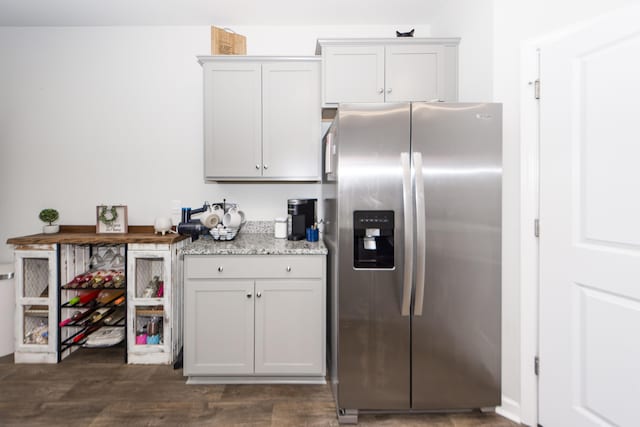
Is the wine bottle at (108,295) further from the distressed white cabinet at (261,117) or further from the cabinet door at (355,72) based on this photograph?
the cabinet door at (355,72)

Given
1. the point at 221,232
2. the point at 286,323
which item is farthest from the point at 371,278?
the point at 221,232

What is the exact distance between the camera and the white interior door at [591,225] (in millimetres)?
1342

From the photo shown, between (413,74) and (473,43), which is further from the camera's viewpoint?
(413,74)

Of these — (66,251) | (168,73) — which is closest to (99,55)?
(168,73)

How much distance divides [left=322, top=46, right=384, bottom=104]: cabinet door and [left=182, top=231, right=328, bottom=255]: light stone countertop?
1120mm

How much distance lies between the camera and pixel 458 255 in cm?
173

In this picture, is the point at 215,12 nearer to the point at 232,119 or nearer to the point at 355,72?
the point at 232,119

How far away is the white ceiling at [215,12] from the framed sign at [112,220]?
1.62 m

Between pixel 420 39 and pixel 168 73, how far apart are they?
2166 millimetres

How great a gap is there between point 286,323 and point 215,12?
254 centimetres

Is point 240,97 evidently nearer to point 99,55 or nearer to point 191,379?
point 99,55

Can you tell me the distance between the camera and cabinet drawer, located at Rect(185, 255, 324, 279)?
2041 millimetres

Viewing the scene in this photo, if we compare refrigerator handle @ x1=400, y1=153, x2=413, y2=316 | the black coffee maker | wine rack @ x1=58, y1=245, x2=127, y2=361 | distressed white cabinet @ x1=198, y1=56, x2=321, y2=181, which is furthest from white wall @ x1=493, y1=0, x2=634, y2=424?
wine rack @ x1=58, y1=245, x2=127, y2=361

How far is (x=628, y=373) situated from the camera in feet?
4.47
